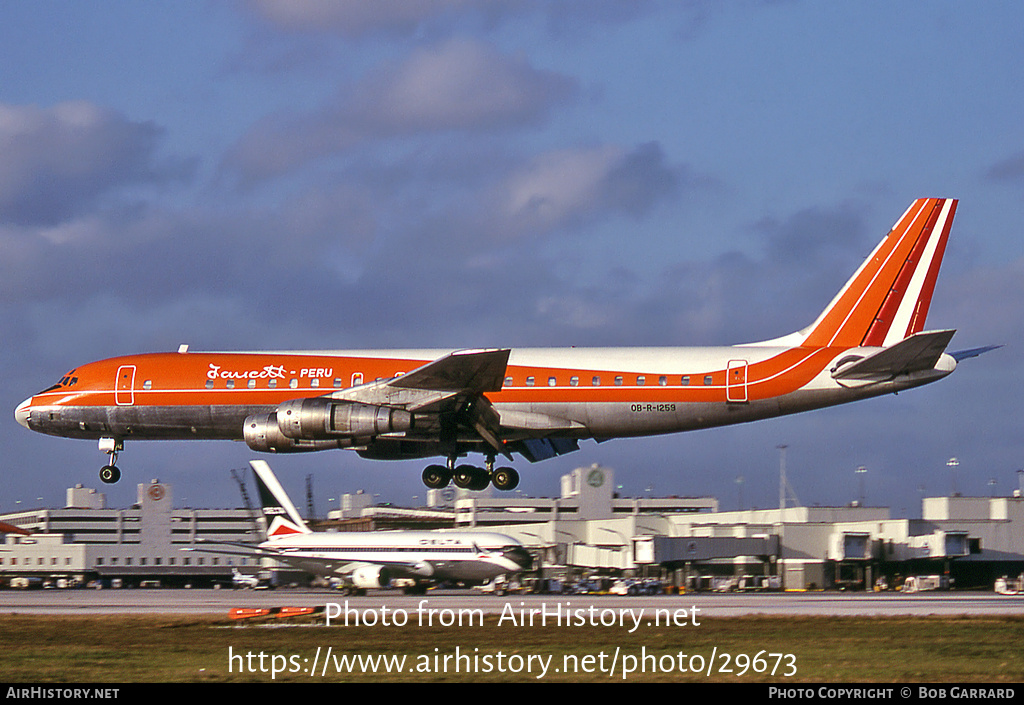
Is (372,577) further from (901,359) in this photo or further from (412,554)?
(901,359)

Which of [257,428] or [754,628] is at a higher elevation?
[257,428]

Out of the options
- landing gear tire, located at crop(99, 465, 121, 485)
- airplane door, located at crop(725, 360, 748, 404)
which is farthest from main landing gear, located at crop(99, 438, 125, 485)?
airplane door, located at crop(725, 360, 748, 404)

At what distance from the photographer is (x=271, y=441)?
3778cm

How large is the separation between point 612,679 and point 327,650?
25.2 ft

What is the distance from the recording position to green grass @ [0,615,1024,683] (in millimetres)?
24922

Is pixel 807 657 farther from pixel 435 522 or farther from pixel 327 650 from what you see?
pixel 435 522

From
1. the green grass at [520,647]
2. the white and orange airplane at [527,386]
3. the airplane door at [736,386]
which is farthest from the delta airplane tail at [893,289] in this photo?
the green grass at [520,647]

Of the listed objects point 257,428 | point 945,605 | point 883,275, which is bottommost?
point 945,605

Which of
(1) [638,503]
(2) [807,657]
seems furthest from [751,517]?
(2) [807,657]

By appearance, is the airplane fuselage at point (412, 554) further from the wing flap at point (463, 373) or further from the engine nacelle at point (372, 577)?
the wing flap at point (463, 373)

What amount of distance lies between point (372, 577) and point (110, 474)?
2132 centimetres

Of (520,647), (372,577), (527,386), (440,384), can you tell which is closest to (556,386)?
(527,386)

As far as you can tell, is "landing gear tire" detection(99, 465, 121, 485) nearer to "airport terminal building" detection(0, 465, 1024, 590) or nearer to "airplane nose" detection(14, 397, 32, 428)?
"airplane nose" detection(14, 397, 32, 428)

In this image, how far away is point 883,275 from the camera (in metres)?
39.1
